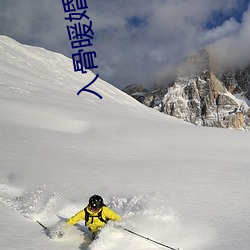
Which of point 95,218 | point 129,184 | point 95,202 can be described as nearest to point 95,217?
point 95,218

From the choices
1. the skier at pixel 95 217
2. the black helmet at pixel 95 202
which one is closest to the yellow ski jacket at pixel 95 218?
the skier at pixel 95 217

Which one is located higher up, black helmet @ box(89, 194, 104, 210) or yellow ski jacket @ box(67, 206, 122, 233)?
black helmet @ box(89, 194, 104, 210)

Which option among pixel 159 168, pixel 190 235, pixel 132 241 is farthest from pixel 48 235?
pixel 159 168

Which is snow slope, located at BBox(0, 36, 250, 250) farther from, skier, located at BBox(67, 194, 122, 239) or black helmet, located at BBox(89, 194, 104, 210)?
black helmet, located at BBox(89, 194, 104, 210)

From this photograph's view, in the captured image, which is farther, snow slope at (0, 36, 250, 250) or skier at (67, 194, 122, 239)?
skier at (67, 194, 122, 239)

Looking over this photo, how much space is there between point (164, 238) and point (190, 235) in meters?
0.48

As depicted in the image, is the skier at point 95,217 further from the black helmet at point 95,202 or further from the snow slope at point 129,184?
the snow slope at point 129,184

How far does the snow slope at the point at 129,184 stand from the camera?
550 cm

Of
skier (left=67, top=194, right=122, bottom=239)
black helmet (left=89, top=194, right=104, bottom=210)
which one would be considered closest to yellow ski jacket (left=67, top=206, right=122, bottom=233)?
skier (left=67, top=194, right=122, bottom=239)

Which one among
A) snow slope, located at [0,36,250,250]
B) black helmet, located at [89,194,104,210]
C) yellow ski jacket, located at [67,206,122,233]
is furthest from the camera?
yellow ski jacket, located at [67,206,122,233]

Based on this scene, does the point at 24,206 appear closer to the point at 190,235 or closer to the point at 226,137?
the point at 190,235

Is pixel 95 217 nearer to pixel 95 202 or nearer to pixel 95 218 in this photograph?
pixel 95 218

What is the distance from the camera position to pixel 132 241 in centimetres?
545

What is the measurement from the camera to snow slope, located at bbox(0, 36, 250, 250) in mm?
5500
